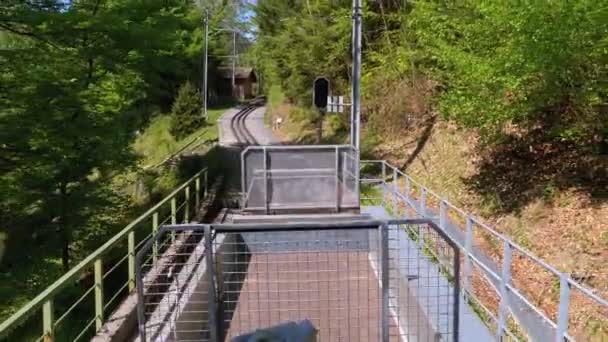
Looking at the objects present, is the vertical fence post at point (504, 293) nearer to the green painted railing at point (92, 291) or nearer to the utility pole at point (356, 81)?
the green painted railing at point (92, 291)

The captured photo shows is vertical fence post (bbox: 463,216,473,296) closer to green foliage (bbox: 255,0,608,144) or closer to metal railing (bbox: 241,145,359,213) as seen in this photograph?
green foliage (bbox: 255,0,608,144)

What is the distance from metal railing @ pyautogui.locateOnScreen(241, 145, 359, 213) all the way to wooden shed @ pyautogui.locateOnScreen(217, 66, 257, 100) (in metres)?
62.3

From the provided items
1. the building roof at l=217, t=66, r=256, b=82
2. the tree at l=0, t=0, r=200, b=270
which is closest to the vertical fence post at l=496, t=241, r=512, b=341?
the tree at l=0, t=0, r=200, b=270

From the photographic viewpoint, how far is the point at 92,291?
37.0ft

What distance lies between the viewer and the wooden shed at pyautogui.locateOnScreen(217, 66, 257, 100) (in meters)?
77.3

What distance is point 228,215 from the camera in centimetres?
1310

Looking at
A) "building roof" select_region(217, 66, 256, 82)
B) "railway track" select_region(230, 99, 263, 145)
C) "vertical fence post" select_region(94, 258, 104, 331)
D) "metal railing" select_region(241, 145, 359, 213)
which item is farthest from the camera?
"building roof" select_region(217, 66, 256, 82)

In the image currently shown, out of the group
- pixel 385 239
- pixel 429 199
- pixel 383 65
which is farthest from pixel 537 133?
pixel 385 239

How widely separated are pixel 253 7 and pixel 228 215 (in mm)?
36999

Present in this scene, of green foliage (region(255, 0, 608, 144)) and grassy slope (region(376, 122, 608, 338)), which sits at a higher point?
green foliage (region(255, 0, 608, 144))

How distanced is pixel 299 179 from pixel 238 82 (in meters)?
73.6

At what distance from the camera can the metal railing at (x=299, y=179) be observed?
11.8 metres

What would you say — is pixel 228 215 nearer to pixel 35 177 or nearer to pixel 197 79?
pixel 35 177

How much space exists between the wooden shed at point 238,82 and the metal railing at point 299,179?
62.3 meters
